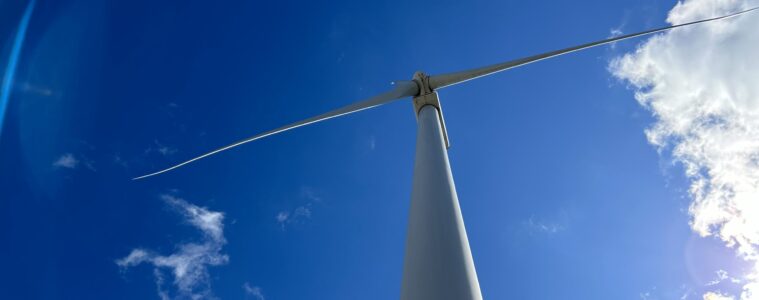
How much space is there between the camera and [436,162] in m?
9.54

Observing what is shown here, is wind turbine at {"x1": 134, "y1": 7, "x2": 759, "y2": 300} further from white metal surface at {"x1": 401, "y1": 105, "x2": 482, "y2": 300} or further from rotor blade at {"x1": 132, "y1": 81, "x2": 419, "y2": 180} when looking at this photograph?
rotor blade at {"x1": 132, "y1": 81, "x2": 419, "y2": 180}

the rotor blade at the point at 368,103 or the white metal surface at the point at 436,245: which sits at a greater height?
the rotor blade at the point at 368,103

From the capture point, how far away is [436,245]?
6.66 metres

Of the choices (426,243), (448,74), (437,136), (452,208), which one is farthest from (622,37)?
(426,243)

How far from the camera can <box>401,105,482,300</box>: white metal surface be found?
5961 millimetres

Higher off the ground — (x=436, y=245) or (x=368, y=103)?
(x=368, y=103)

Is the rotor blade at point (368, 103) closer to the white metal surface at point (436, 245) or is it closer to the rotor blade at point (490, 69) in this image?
the rotor blade at point (490, 69)

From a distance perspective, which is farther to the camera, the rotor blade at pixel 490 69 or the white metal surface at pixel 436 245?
the rotor blade at pixel 490 69

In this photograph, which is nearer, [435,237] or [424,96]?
[435,237]

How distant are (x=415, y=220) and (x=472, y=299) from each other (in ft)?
6.61

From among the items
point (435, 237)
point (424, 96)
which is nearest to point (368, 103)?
point (424, 96)

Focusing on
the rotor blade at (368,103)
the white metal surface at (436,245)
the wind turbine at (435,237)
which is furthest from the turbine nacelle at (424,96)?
the white metal surface at (436,245)

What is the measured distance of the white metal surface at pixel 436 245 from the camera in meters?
5.96

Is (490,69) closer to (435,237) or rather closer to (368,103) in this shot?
(368,103)
